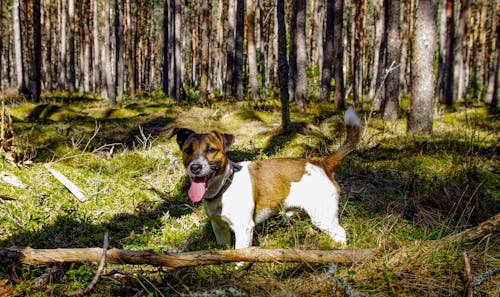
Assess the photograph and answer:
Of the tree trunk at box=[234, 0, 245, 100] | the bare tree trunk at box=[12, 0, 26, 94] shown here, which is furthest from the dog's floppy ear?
the bare tree trunk at box=[12, 0, 26, 94]

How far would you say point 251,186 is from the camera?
13.6 feet

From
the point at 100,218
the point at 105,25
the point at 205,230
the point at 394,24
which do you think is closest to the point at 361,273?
the point at 205,230

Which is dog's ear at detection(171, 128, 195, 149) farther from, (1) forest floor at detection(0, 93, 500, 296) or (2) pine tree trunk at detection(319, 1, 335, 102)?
(2) pine tree trunk at detection(319, 1, 335, 102)

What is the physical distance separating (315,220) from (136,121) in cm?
658

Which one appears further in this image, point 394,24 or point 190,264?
point 394,24

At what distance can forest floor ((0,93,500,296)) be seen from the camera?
9.54 ft

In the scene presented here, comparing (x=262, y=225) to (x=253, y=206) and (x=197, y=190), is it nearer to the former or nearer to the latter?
(x=253, y=206)

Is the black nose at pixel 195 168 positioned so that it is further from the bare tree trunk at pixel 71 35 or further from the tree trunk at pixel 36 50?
the bare tree trunk at pixel 71 35

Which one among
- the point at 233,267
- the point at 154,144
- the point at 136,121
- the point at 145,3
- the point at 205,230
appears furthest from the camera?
the point at 145,3

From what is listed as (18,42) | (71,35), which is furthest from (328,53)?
(71,35)

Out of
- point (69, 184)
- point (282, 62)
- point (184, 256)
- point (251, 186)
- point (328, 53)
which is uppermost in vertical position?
point (328, 53)

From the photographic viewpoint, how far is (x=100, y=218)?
5133mm

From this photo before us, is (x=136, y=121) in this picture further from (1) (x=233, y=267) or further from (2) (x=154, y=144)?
(1) (x=233, y=267)

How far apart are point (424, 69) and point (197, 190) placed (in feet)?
22.1
